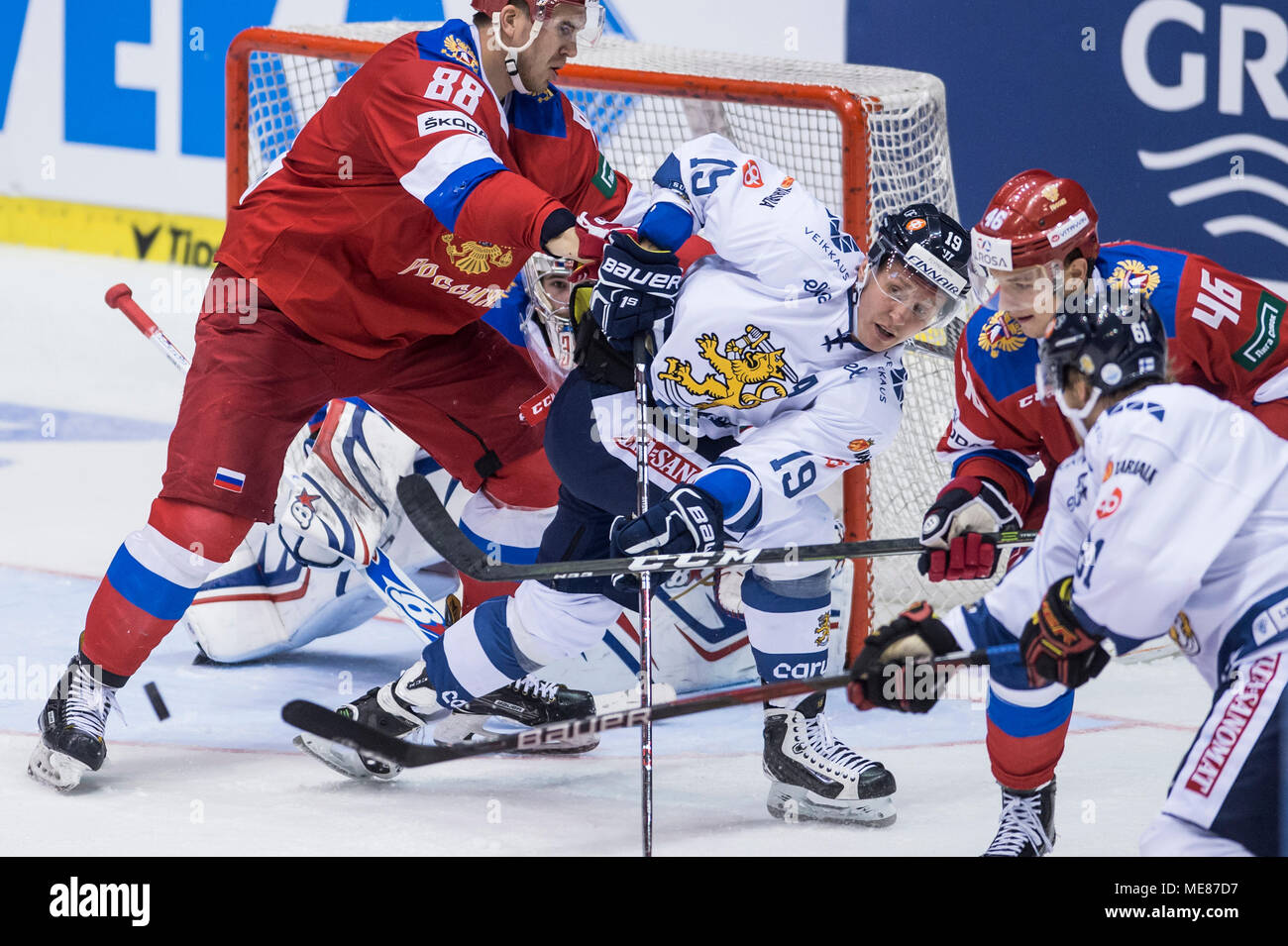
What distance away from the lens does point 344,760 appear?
2924 mm

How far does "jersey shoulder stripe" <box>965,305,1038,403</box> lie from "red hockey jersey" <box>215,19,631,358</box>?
0.76 meters

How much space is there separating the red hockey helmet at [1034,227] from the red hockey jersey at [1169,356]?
9cm

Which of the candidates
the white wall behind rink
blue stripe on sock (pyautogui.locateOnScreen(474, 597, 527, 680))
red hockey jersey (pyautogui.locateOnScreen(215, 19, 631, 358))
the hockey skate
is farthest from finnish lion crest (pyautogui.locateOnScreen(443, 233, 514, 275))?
the white wall behind rink

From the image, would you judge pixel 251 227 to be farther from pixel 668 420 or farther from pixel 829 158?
pixel 829 158

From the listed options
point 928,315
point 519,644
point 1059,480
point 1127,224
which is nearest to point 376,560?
point 519,644

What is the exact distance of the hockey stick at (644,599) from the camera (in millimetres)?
2502

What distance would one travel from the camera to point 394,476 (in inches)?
147

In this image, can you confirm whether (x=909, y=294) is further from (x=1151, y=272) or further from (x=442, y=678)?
(x=442, y=678)

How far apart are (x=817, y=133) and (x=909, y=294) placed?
5.09ft

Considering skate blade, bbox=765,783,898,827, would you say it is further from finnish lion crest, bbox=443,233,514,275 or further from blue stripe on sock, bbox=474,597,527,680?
finnish lion crest, bbox=443,233,514,275

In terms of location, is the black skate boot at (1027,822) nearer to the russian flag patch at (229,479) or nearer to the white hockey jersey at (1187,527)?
the white hockey jersey at (1187,527)

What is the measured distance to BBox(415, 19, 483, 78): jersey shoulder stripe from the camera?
2.83 meters

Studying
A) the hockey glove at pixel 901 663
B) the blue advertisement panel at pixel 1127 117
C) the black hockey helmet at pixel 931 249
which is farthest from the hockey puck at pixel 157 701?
the blue advertisement panel at pixel 1127 117

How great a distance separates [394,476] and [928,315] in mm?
1491
